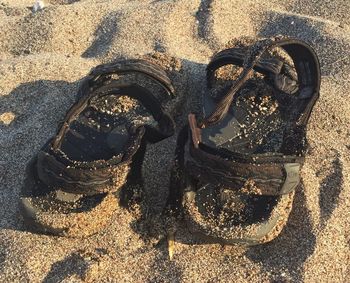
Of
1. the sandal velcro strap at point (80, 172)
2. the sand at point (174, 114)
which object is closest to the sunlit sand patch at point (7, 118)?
the sand at point (174, 114)

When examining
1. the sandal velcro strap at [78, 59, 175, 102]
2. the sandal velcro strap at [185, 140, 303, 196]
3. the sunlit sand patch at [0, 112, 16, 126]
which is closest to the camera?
the sandal velcro strap at [185, 140, 303, 196]

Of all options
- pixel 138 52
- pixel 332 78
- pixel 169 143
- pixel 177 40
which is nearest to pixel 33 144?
pixel 169 143

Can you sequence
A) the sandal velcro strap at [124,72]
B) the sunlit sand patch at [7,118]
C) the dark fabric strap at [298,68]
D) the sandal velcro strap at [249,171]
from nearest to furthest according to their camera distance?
1. the sandal velcro strap at [249,171]
2. the dark fabric strap at [298,68]
3. the sandal velcro strap at [124,72]
4. the sunlit sand patch at [7,118]

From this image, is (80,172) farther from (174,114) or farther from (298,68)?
(298,68)

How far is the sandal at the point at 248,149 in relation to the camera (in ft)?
6.83

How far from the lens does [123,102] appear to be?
2691mm

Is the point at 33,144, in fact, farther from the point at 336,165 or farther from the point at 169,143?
the point at 336,165

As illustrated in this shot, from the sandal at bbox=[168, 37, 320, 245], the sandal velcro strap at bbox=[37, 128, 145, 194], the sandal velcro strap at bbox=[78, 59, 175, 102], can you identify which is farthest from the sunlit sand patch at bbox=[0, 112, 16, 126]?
the sandal at bbox=[168, 37, 320, 245]

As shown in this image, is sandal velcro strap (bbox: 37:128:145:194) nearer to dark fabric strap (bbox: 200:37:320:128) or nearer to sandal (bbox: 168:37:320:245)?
sandal (bbox: 168:37:320:245)

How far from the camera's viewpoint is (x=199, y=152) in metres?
2.09

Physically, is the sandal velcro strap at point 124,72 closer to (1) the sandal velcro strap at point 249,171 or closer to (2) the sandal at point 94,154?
(2) the sandal at point 94,154

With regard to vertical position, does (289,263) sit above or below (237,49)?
below

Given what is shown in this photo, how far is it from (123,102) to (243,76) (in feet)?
2.20

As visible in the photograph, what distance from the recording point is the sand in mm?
2123
